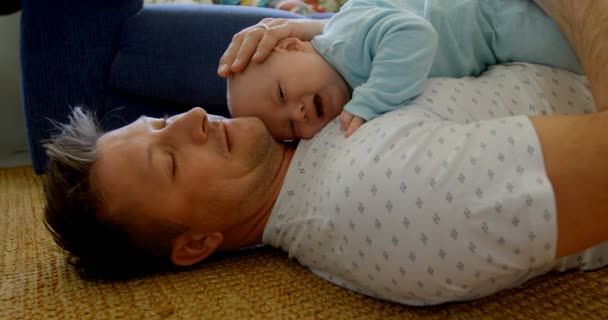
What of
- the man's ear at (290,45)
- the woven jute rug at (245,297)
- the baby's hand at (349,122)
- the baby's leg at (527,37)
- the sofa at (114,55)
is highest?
the baby's leg at (527,37)

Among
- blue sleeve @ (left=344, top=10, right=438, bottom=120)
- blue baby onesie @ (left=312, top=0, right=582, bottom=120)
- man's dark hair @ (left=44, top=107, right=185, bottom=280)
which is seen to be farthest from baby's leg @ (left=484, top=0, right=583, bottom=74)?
man's dark hair @ (left=44, top=107, right=185, bottom=280)

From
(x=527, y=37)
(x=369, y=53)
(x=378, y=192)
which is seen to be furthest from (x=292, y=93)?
(x=527, y=37)

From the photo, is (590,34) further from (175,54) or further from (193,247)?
(175,54)

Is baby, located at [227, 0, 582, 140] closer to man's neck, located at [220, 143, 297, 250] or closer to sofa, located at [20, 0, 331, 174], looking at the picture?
man's neck, located at [220, 143, 297, 250]

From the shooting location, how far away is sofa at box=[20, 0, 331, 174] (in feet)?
5.11

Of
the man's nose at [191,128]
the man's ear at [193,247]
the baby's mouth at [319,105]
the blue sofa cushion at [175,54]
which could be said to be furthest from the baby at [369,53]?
the blue sofa cushion at [175,54]

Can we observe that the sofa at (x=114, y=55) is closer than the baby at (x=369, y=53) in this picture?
No

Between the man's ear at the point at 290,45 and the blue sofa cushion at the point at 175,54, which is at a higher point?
the man's ear at the point at 290,45

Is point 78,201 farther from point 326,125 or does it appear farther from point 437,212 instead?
point 437,212

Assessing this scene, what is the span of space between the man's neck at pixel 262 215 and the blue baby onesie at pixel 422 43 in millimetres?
166

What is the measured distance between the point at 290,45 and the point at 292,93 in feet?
0.41

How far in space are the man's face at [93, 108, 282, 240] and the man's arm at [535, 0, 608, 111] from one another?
535mm

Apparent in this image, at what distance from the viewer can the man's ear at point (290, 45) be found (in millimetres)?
1049

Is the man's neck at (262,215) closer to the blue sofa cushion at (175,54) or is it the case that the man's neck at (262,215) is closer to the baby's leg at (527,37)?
the baby's leg at (527,37)
